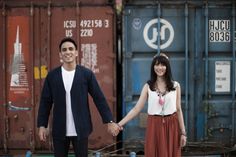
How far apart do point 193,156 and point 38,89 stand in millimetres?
2341

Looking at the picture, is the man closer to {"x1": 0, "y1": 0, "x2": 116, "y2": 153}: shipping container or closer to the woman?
the woman

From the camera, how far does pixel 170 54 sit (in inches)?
246

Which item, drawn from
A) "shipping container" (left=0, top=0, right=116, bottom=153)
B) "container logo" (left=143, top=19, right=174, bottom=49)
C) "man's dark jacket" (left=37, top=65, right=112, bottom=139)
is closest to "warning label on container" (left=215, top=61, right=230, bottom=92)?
"container logo" (left=143, top=19, right=174, bottom=49)

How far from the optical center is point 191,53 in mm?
6234

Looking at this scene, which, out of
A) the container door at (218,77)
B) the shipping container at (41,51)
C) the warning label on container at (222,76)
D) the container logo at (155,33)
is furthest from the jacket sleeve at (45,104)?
the warning label on container at (222,76)

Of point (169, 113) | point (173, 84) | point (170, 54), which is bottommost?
point (169, 113)

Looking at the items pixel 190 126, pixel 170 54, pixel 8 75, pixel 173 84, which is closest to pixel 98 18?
pixel 170 54

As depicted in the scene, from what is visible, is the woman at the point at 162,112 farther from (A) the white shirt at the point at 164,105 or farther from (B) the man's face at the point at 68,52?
(B) the man's face at the point at 68,52

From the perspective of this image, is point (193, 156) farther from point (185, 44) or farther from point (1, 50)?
point (1, 50)

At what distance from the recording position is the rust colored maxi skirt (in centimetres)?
405

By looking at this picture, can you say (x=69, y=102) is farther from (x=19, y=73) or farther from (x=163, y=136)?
(x=19, y=73)

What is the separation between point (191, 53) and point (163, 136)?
2.44 m

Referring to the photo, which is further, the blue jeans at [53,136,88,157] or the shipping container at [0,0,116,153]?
the shipping container at [0,0,116,153]

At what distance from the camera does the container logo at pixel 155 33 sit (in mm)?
6211
